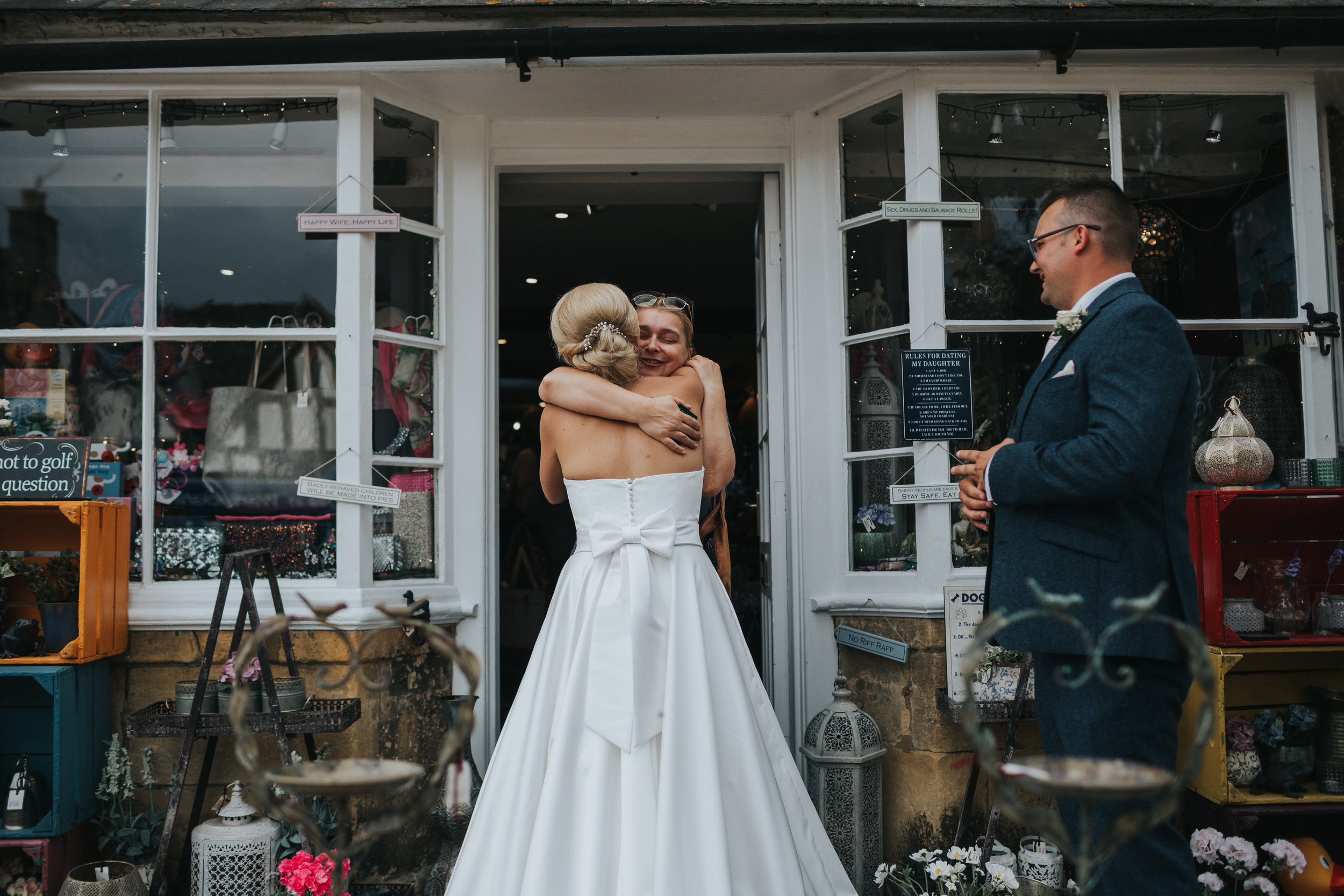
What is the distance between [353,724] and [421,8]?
2572 millimetres

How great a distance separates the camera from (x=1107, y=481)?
1.92m

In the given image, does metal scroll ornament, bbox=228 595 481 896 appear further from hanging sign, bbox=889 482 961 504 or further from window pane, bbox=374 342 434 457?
hanging sign, bbox=889 482 961 504

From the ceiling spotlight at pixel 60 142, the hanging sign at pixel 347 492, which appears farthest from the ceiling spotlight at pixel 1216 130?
the ceiling spotlight at pixel 60 142

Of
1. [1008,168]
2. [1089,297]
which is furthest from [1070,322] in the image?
[1008,168]

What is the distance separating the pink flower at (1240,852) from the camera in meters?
2.87

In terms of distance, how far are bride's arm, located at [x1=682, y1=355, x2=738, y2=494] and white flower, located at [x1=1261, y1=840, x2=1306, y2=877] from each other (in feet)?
6.97

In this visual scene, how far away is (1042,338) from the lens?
352 centimetres

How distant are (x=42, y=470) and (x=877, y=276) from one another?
3114 mm

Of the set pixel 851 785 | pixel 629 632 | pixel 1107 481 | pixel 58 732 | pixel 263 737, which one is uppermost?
pixel 1107 481

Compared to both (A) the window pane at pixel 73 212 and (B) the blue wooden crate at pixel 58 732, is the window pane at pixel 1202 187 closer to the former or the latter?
(A) the window pane at pixel 73 212

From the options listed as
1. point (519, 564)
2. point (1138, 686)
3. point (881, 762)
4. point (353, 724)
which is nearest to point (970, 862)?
point (881, 762)

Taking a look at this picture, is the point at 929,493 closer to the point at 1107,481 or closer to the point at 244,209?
the point at 1107,481

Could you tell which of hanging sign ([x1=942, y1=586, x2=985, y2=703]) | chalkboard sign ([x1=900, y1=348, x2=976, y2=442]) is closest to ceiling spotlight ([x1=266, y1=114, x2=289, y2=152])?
chalkboard sign ([x1=900, y1=348, x2=976, y2=442])

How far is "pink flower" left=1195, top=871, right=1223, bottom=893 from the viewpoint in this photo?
9.36 ft
